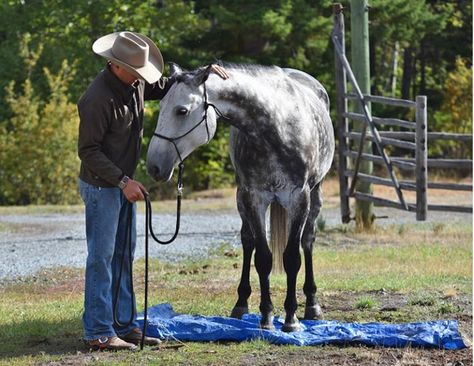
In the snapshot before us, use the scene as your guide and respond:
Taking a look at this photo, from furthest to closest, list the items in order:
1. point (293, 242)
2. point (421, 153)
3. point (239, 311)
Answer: point (421, 153) → point (239, 311) → point (293, 242)

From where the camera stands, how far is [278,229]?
9.25 meters

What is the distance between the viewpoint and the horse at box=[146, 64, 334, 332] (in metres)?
7.57

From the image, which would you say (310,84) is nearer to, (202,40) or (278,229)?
(278,229)

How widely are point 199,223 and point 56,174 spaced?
576 cm

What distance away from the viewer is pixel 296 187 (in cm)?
813

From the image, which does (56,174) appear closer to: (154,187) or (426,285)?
(154,187)

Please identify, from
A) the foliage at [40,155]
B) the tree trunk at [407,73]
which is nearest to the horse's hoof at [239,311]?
the foliage at [40,155]

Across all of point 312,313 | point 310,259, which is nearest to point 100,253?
point 312,313

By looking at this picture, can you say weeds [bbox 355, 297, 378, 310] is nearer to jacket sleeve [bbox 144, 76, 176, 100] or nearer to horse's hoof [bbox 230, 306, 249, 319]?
horse's hoof [bbox 230, 306, 249, 319]

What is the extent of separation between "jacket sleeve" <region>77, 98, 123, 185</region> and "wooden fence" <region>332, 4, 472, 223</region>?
8082mm

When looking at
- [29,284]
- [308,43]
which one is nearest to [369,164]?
[29,284]

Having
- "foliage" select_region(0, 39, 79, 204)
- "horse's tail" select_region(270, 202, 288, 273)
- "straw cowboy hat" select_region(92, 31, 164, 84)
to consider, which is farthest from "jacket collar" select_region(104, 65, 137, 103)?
"foliage" select_region(0, 39, 79, 204)

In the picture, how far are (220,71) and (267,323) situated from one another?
1.87 meters

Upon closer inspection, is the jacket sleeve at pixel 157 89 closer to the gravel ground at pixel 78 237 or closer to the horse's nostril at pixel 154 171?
the horse's nostril at pixel 154 171
